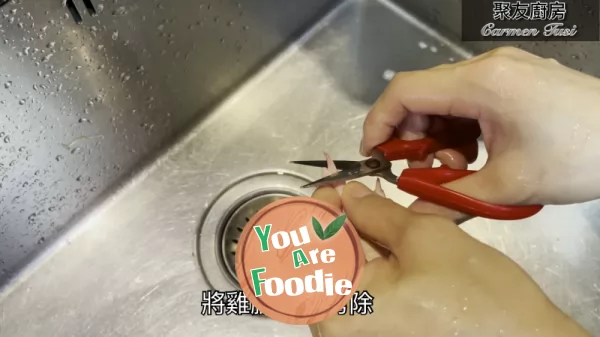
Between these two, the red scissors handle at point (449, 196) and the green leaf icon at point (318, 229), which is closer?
the red scissors handle at point (449, 196)

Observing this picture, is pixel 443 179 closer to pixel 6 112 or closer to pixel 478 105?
pixel 478 105

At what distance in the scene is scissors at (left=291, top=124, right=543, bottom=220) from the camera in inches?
19.7

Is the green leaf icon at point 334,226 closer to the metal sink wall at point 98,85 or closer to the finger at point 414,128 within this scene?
the finger at point 414,128

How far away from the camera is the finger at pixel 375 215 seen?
0.47 m

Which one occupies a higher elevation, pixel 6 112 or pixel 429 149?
pixel 6 112

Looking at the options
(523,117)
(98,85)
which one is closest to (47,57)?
(98,85)

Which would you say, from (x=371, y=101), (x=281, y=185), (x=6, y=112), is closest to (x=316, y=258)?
(x=281, y=185)

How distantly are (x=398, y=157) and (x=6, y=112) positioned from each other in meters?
0.38

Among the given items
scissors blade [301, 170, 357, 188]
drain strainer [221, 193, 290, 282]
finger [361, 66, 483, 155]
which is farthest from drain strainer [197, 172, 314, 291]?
finger [361, 66, 483, 155]

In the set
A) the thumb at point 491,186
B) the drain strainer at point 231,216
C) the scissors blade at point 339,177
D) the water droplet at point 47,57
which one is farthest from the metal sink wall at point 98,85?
the thumb at point 491,186

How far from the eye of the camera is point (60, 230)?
708 millimetres

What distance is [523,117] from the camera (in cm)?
47

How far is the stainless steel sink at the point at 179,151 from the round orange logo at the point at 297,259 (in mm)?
36

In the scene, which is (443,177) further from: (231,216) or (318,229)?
(231,216)
